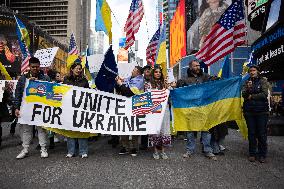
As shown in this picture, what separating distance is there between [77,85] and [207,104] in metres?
Result: 2.82

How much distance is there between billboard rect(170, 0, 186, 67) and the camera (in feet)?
208

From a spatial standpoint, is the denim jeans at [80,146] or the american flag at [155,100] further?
the denim jeans at [80,146]

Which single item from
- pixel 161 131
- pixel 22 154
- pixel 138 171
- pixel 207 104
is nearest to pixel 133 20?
pixel 207 104

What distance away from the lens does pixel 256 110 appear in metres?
6.84

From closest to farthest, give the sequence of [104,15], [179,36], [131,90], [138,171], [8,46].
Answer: [138,171] < [131,90] < [104,15] < [8,46] < [179,36]

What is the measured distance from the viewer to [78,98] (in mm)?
7383

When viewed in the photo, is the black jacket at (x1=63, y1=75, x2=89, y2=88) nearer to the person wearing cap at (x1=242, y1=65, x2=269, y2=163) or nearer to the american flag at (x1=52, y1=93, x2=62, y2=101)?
the american flag at (x1=52, y1=93, x2=62, y2=101)

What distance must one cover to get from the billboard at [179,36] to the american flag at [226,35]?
54.0 m

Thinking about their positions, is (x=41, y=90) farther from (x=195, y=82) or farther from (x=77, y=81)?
(x=195, y=82)

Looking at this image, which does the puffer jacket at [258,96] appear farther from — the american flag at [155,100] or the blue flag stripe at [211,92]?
the american flag at [155,100]

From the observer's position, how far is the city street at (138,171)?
16.7 feet

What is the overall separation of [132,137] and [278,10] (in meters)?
8.49

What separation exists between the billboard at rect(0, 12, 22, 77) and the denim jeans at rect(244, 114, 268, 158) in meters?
42.2

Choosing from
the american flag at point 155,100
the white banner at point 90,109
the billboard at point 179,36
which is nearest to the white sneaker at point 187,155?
the white banner at point 90,109
